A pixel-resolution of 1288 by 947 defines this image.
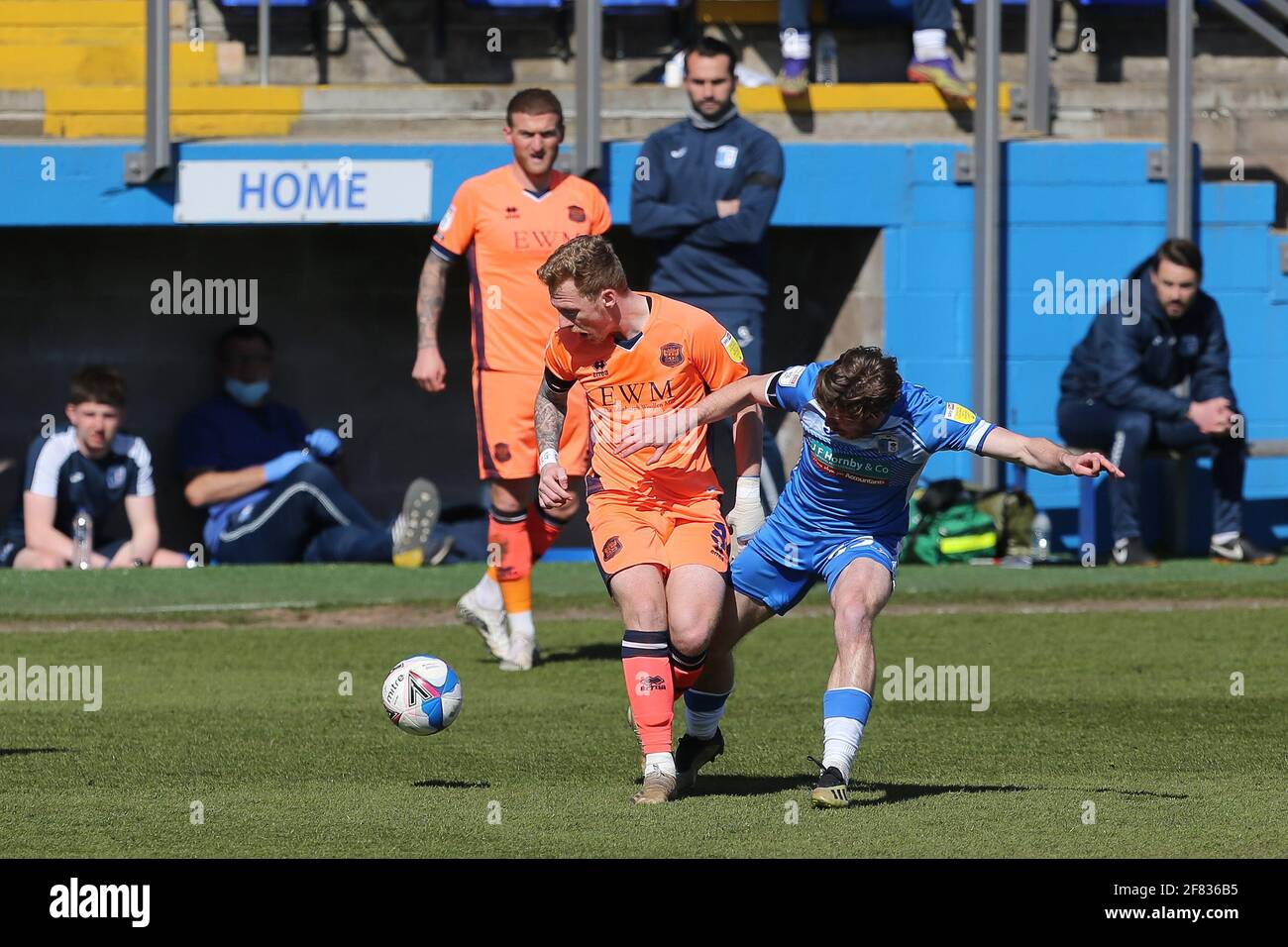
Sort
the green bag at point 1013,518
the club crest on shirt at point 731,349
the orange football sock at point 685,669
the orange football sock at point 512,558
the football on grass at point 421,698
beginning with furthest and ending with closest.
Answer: the green bag at point 1013,518 → the orange football sock at point 512,558 → the club crest on shirt at point 731,349 → the football on grass at point 421,698 → the orange football sock at point 685,669

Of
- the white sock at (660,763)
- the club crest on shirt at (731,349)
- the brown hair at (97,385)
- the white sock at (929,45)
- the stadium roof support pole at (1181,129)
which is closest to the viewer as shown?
the white sock at (660,763)

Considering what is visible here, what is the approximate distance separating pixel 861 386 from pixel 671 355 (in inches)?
36.0

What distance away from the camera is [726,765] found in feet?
24.6

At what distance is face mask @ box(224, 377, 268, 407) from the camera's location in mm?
14453

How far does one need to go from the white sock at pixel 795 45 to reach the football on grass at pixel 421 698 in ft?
27.2

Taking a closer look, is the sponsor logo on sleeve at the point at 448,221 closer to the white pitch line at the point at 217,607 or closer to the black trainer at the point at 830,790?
the white pitch line at the point at 217,607

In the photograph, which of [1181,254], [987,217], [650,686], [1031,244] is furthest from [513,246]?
[1031,244]

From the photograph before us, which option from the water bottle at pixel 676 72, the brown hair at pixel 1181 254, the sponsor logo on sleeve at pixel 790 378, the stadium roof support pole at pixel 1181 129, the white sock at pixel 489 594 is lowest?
the white sock at pixel 489 594

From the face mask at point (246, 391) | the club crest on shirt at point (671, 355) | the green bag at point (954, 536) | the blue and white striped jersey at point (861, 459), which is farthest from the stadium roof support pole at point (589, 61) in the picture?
the blue and white striped jersey at point (861, 459)

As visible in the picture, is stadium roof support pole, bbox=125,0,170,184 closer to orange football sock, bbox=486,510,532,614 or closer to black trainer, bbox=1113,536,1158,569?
orange football sock, bbox=486,510,532,614

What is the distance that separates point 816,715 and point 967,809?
2.24 meters

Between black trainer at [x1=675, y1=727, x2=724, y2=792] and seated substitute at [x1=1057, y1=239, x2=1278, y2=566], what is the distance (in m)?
6.36

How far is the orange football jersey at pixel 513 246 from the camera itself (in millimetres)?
9984

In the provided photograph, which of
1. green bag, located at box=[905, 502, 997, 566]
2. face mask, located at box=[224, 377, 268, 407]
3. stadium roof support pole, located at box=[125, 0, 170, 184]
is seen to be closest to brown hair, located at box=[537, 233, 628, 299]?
green bag, located at box=[905, 502, 997, 566]
